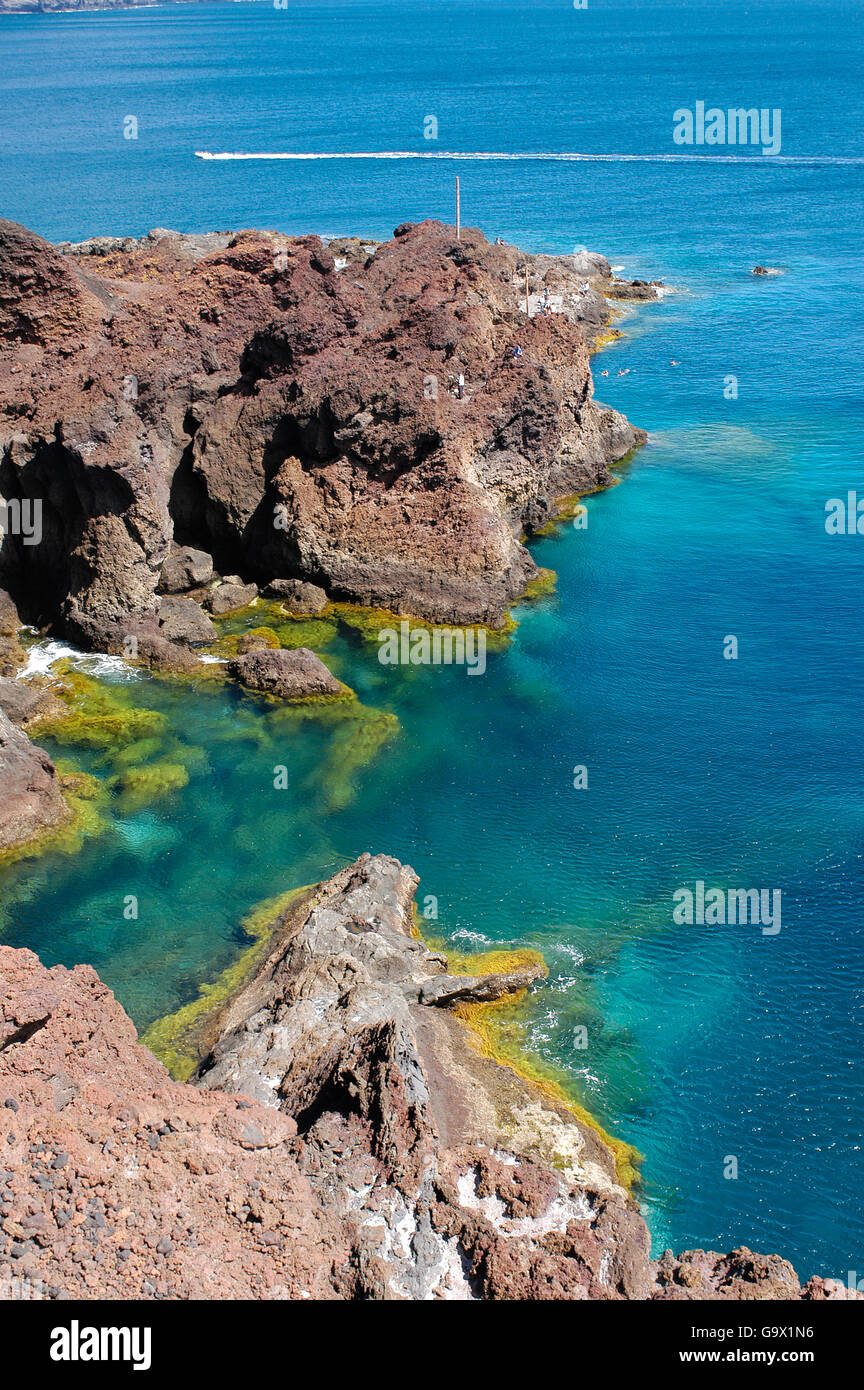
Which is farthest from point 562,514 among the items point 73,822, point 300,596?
point 73,822

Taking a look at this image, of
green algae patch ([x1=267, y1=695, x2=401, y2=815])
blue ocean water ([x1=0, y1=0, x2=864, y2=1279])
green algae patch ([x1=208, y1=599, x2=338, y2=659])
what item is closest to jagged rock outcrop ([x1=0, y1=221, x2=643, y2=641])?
green algae patch ([x1=208, y1=599, x2=338, y2=659])

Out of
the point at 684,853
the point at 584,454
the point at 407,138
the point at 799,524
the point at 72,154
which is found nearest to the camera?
the point at 684,853

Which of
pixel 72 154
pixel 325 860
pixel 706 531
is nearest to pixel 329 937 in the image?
pixel 325 860

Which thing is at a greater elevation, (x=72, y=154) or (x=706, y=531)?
(x=72, y=154)

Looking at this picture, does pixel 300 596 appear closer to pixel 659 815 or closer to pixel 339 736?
pixel 339 736

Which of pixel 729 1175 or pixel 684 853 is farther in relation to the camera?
pixel 684 853

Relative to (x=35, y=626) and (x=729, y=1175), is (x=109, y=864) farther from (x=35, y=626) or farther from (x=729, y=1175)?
(x=729, y=1175)

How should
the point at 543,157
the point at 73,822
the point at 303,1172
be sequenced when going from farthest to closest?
1. the point at 543,157
2. the point at 73,822
3. the point at 303,1172

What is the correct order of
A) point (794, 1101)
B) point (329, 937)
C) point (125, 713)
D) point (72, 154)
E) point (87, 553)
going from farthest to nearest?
point (72, 154), point (87, 553), point (125, 713), point (329, 937), point (794, 1101)
